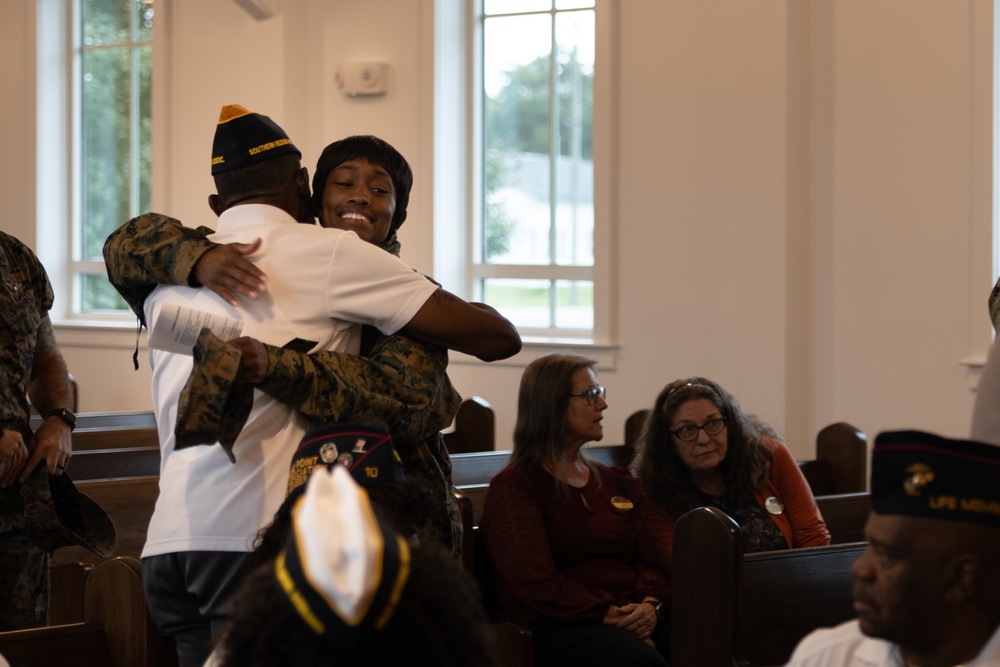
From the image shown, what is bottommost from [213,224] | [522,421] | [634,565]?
[634,565]

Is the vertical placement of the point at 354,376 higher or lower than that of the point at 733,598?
higher

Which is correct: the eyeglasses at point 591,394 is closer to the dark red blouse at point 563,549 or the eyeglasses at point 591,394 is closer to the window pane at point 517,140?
the dark red blouse at point 563,549

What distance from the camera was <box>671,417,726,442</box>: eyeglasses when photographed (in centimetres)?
380

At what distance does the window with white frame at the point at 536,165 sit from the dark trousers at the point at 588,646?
3.60m

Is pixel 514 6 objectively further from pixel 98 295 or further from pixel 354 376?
pixel 354 376

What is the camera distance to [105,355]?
838 cm

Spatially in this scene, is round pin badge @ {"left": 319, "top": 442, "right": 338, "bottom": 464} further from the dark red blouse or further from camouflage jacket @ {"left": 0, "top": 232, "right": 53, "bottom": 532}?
the dark red blouse

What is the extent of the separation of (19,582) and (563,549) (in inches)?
59.9

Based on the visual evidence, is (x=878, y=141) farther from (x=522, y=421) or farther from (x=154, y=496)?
(x=154, y=496)

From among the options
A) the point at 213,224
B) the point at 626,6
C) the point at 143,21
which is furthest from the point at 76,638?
the point at 143,21

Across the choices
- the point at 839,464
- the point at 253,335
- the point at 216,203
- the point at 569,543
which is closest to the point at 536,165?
the point at 839,464

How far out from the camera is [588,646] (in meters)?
3.41

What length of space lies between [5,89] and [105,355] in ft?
6.87

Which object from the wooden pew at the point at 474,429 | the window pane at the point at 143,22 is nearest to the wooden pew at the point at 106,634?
the wooden pew at the point at 474,429
